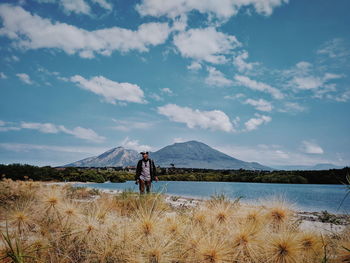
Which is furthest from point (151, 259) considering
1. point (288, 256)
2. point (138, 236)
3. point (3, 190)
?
point (3, 190)

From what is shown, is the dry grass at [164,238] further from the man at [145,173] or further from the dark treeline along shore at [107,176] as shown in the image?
the dark treeline along shore at [107,176]

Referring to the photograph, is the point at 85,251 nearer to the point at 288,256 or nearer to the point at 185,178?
the point at 288,256

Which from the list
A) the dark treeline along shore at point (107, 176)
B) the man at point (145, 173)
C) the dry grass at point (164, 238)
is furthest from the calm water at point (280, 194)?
the dark treeline along shore at point (107, 176)

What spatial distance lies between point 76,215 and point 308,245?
7.15ft

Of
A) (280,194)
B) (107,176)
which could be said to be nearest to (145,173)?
(280,194)

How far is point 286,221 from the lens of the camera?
8.88ft

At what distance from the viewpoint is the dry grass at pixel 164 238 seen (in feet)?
6.27

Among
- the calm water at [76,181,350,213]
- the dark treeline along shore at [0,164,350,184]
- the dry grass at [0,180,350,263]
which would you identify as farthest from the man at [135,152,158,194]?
the dark treeline along shore at [0,164,350,184]

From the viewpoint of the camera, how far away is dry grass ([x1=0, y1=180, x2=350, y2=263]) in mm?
1910

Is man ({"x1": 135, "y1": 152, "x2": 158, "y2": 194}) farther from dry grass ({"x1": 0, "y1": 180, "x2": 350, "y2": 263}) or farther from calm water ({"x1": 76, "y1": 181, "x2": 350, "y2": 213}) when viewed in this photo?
dry grass ({"x1": 0, "y1": 180, "x2": 350, "y2": 263})

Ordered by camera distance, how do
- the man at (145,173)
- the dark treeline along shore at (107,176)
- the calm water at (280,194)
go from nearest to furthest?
1. the calm water at (280,194)
2. the man at (145,173)
3. the dark treeline along shore at (107,176)

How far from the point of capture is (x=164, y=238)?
80.6 inches

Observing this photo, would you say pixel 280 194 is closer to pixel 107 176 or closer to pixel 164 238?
pixel 164 238

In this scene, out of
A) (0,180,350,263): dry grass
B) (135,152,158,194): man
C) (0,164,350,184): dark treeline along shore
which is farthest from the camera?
(0,164,350,184): dark treeline along shore
